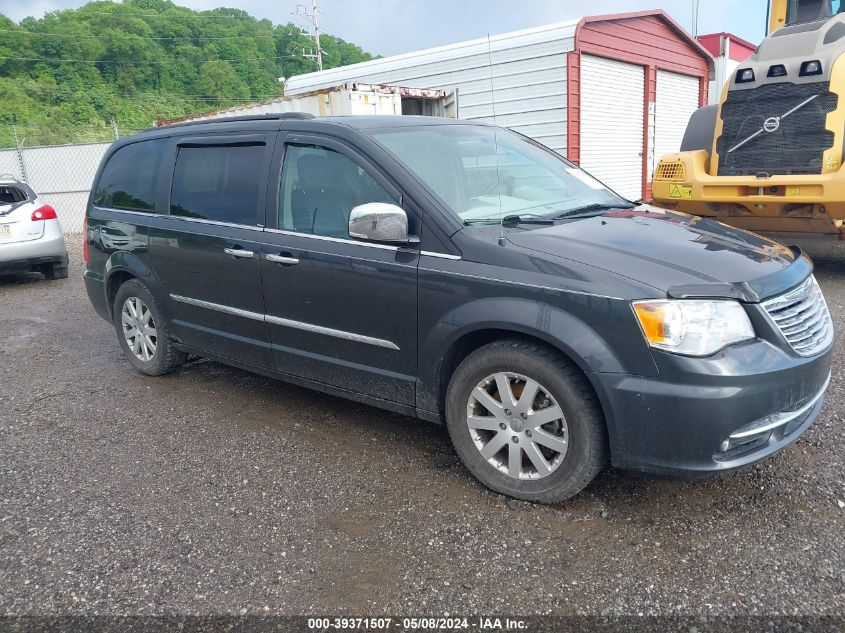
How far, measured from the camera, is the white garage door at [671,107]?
16078mm

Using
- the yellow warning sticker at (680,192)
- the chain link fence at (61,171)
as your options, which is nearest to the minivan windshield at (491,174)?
the yellow warning sticker at (680,192)

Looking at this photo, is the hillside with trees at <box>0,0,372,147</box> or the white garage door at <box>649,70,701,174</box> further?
the hillside with trees at <box>0,0,372,147</box>

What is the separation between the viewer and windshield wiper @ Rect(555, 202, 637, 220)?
3.68 metres

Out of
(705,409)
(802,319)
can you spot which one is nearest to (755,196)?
(802,319)

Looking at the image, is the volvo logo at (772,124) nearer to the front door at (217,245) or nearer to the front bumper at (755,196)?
the front bumper at (755,196)

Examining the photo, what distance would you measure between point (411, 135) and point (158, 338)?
8.14 ft

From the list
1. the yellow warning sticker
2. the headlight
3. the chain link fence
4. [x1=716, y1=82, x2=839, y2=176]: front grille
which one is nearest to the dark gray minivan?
the headlight

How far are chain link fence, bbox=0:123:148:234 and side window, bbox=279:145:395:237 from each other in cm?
1389

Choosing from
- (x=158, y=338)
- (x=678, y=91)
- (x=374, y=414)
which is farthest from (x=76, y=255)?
(x=678, y=91)

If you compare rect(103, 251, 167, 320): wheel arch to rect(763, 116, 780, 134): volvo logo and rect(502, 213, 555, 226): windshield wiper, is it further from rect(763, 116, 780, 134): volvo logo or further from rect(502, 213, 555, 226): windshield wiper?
rect(763, 116, 780, 134): volvo logo

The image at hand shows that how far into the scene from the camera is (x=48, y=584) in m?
2.76

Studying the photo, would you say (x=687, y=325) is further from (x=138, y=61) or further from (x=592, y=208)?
(x=138, y=61)

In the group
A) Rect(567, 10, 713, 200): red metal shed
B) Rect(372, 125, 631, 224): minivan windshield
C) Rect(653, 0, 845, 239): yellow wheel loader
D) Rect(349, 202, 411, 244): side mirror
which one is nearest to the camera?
Rect(349, 202, 411, 244): side mirror

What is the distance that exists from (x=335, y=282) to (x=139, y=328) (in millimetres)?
2304
